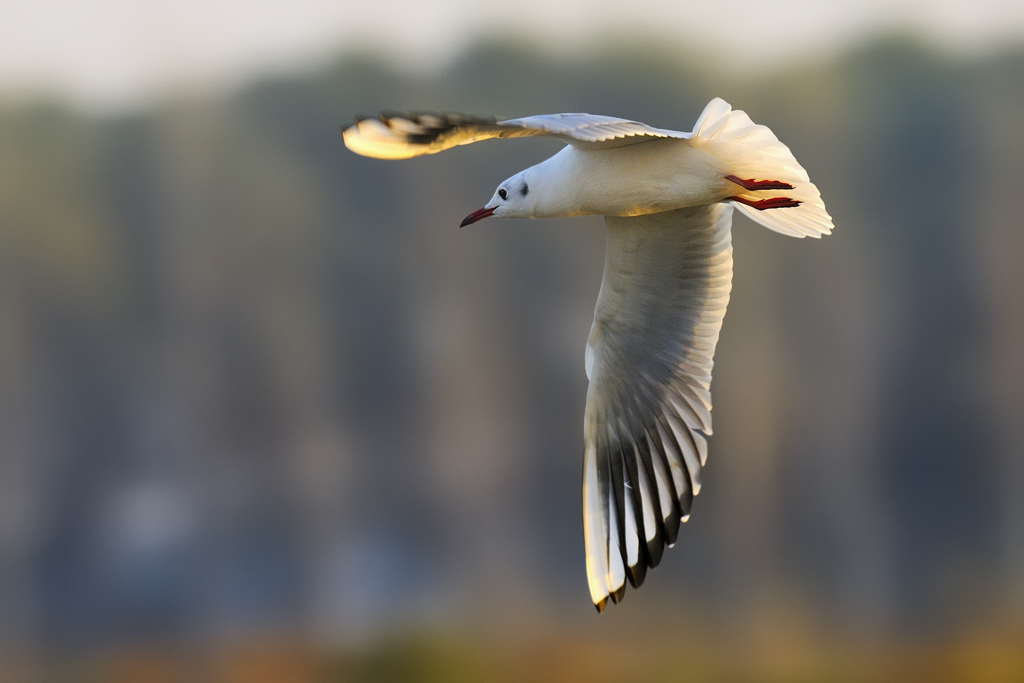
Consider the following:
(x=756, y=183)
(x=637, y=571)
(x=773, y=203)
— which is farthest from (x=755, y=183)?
(x=637, y=571)

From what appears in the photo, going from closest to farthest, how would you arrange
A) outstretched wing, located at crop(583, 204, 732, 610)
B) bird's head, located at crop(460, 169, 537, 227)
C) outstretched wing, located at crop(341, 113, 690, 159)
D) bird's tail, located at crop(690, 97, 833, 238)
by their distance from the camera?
outstretched wing, located at crop(341, 113, 690, 159), bird's tail, located at crop(690, 97, 833, 238), bird's head, located at crop(460, 169, 537, 227), outstretched wing, located at crop(583, 204, 732, 610)

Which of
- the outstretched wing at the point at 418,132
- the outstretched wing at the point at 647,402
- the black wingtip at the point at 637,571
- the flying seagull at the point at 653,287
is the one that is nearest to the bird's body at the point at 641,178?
the flying seagull at the point at 653,287

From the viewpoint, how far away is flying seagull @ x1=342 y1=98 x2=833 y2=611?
1.87 metres

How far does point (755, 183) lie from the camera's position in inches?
74.1

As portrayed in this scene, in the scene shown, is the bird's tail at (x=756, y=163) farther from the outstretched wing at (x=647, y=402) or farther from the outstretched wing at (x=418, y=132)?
the outstretched wing at (x=418, y=132)

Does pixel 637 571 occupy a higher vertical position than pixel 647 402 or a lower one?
lower

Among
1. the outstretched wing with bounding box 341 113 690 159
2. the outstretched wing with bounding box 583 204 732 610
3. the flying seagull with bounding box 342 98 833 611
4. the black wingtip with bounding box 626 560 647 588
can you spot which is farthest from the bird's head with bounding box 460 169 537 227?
the black wingtip with bounding box 626 560 647 588

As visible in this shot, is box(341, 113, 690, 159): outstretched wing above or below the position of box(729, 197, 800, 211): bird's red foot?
above

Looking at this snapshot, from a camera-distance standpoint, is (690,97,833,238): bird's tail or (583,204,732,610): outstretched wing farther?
(583,204,732,610): outstretched wing

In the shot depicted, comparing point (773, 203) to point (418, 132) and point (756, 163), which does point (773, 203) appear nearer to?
point (756, 163)

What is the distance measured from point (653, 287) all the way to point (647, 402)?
0.79 ft

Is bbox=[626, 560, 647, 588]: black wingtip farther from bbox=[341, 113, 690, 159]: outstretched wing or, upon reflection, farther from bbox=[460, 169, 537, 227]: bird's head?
bbox=[341, 113, 690, 159]: outstretched wing

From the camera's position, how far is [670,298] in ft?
7.40

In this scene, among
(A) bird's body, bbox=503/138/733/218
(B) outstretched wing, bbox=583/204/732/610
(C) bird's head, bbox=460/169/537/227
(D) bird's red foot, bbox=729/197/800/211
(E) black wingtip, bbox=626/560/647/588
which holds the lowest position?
(E) black wingtip, bbox=626/560/647/588
